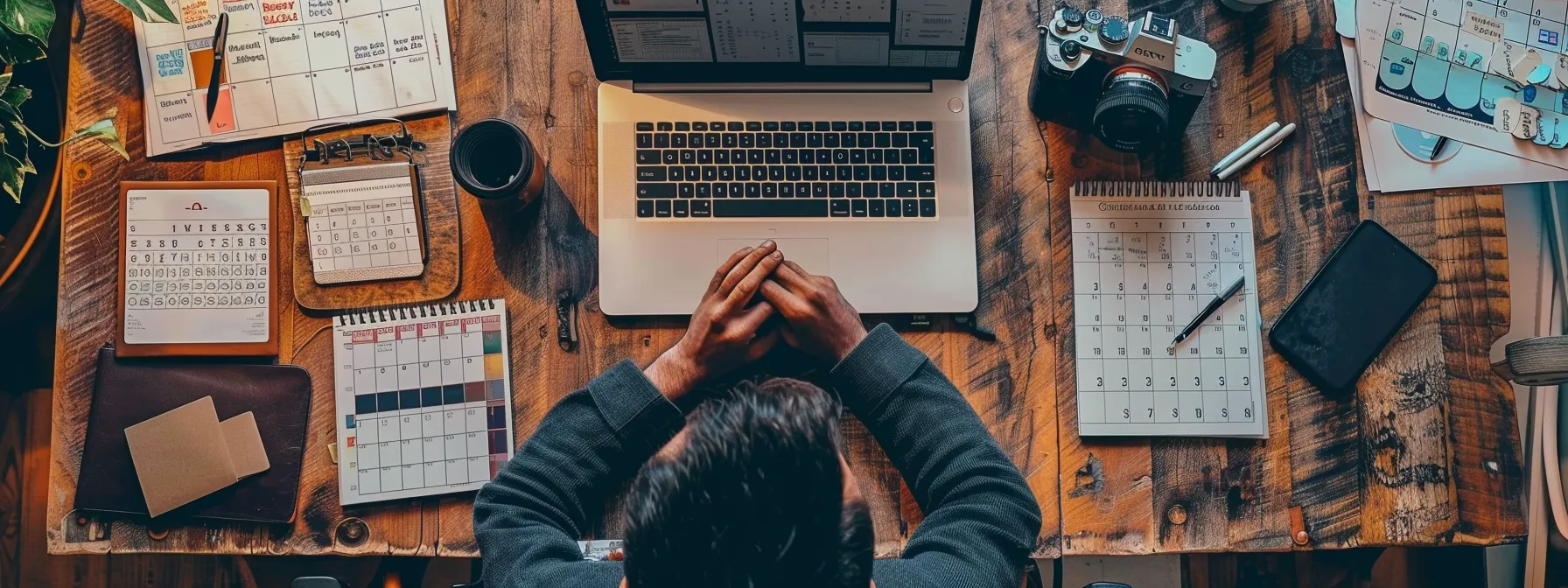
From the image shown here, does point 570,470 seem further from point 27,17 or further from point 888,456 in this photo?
point 27,17

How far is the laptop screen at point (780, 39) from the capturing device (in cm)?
110

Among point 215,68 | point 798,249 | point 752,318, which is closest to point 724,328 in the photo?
point 752,318

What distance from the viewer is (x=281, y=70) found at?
1223mm

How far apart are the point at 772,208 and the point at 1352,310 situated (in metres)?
0.78

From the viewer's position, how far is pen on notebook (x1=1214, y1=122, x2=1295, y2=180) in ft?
3.93

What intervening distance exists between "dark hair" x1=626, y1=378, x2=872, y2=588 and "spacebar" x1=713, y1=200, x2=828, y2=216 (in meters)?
0.38

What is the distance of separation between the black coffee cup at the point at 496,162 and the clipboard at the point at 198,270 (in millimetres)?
311

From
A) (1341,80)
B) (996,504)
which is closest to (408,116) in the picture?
(996,504)

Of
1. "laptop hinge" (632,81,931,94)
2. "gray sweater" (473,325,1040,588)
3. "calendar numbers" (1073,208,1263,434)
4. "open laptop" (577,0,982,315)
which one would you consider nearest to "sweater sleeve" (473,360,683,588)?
"gray sweater" (473,325,1040,588)

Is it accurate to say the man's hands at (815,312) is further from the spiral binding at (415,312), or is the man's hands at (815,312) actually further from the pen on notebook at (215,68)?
the pen on notebook at (215,68)

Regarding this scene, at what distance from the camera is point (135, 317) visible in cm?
117

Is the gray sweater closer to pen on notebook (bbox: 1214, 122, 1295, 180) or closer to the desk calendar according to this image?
the desk calendar

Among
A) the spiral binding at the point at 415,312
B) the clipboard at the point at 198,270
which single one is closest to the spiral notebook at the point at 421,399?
the spiral binding at the point at 415,312

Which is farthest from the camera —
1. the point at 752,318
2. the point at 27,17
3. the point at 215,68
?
the point at 215,68
